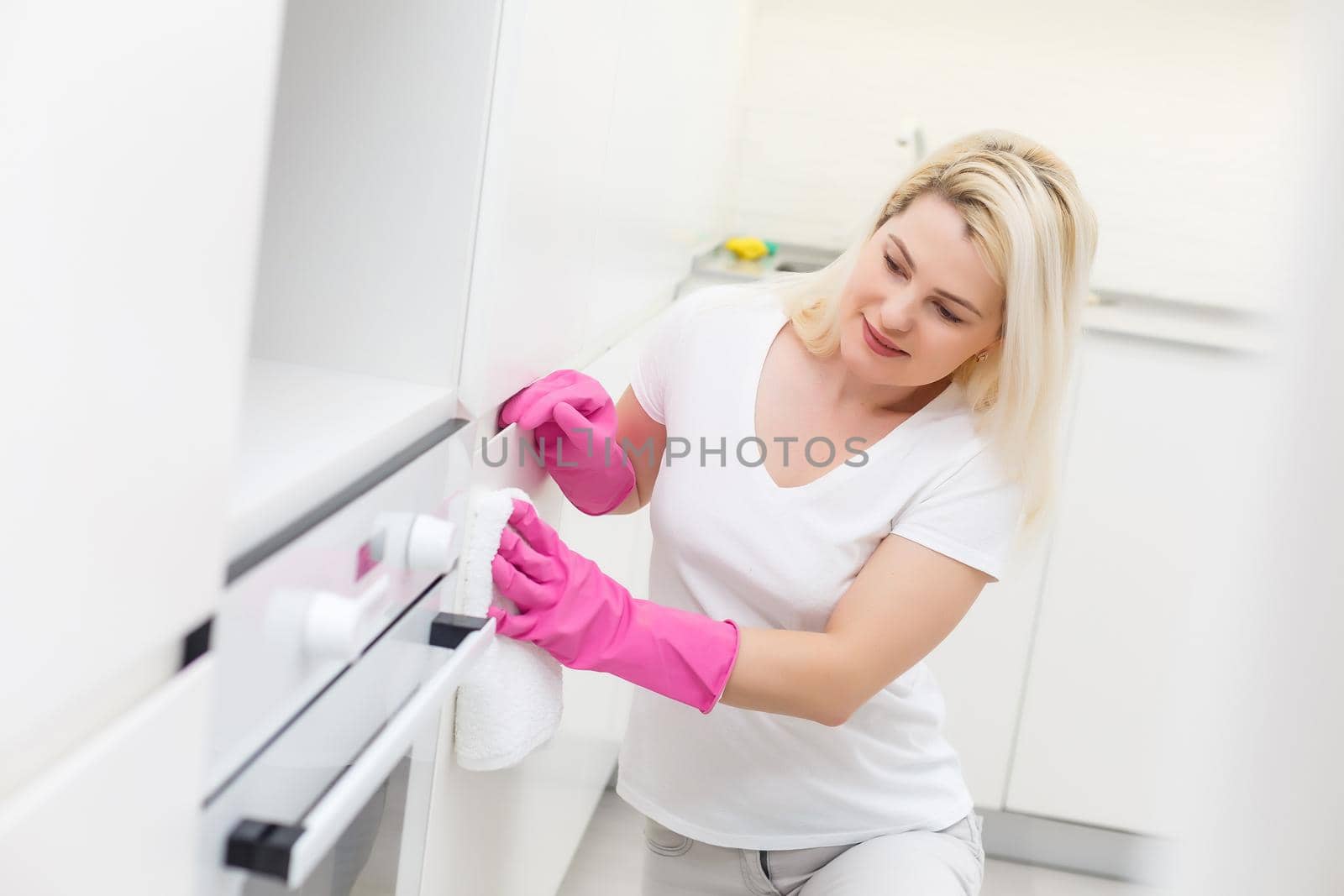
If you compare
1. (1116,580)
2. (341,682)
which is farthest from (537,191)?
(1116,580)

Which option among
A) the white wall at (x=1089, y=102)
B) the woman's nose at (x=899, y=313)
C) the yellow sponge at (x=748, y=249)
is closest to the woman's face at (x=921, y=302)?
the woman's nose at (x=899, y=313)

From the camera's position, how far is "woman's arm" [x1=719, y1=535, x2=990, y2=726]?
1.05m

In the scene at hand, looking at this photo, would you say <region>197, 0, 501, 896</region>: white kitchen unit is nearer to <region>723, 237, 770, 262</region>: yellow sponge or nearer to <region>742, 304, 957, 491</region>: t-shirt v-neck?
<region>742, 304, 957, 491</region>: t-shirt v-neck

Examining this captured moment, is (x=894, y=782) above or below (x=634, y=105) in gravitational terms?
below

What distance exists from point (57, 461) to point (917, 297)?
0.85 m

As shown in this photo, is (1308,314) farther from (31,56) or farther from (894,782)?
(894,782)

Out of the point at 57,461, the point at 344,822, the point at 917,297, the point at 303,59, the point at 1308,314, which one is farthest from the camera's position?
the point at 917,297

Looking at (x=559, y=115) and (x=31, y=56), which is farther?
(x=559, y=115)

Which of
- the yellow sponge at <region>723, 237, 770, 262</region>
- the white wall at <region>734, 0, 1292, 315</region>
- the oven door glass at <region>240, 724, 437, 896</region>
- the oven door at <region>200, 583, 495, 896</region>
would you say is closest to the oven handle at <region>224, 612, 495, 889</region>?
the oven door at <region>200, 583, 495, 896</region>

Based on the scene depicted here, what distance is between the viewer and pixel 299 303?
2.85ft

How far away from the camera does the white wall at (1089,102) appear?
2.55m

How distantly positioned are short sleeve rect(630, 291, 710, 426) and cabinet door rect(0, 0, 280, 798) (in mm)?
816

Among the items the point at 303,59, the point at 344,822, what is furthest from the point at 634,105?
the point at 344,822

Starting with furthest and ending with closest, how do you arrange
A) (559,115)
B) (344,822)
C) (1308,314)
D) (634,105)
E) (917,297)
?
1. (634,105)
2. (917,297)
3. (559,115)
4. (344,822)
5. (1308,314)
